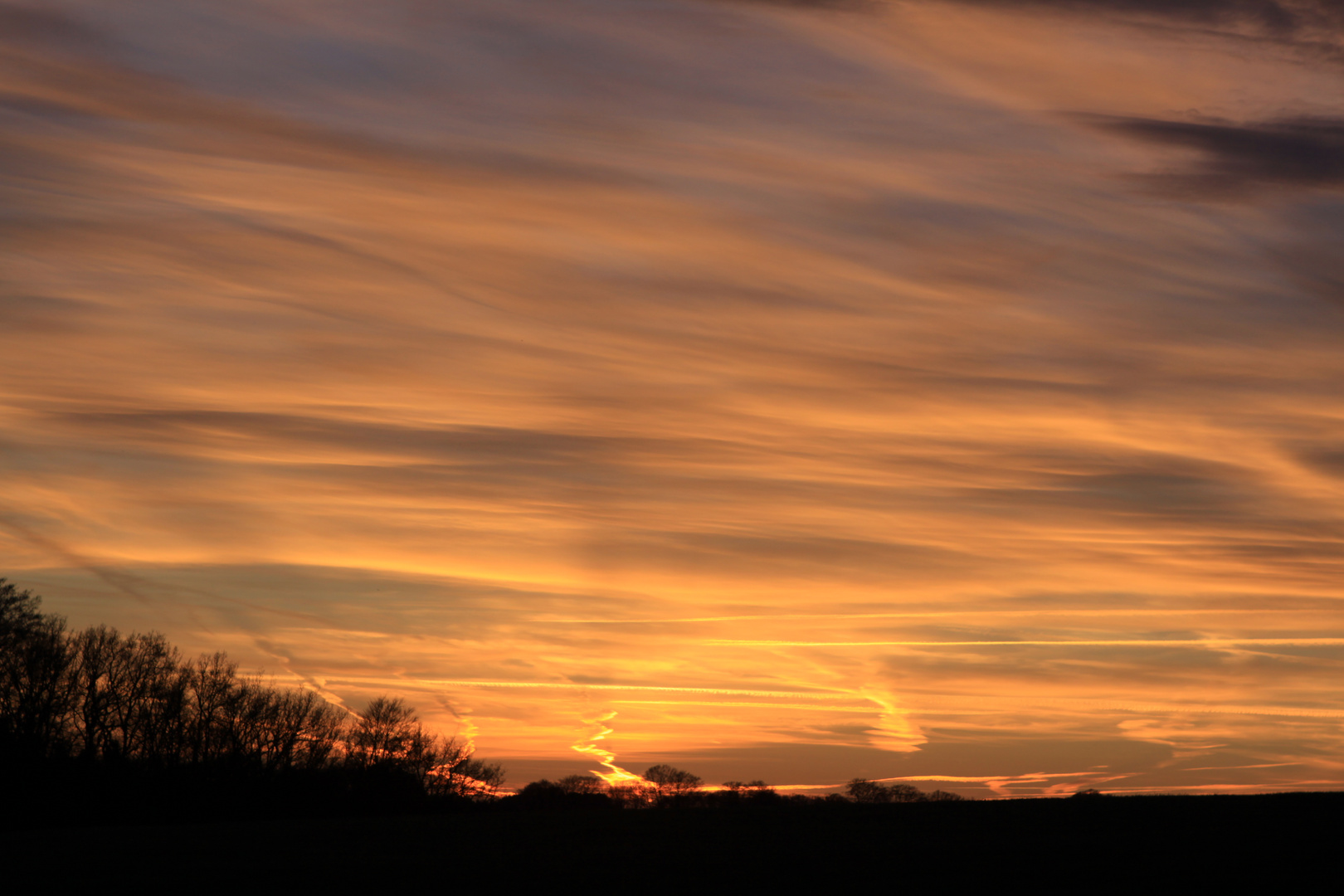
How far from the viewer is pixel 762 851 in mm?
61625

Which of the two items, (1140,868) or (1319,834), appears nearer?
(1140,868)

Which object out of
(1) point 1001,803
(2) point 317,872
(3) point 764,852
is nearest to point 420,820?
(2) point 317,872

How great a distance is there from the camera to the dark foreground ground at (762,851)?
171ft

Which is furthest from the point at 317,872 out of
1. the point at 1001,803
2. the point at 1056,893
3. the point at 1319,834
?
the point at 1319,834

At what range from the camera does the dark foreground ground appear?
5219 centimetres

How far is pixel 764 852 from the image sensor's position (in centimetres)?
6109

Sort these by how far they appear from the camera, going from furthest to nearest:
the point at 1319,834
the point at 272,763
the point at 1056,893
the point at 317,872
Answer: the point at 272,763 → the point at 317,872 → the point at 1319,834 → the point at 1056,893

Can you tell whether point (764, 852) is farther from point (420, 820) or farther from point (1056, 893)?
point (420, 820)

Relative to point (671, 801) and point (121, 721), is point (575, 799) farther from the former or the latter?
point (121, 721)

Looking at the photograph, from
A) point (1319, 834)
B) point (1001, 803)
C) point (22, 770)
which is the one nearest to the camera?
point (1319, 834)

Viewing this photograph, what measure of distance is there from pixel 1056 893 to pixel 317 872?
120 feet

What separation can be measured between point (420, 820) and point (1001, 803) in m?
38.7

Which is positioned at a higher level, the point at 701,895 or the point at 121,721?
the point at 121,721

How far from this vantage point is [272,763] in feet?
452
